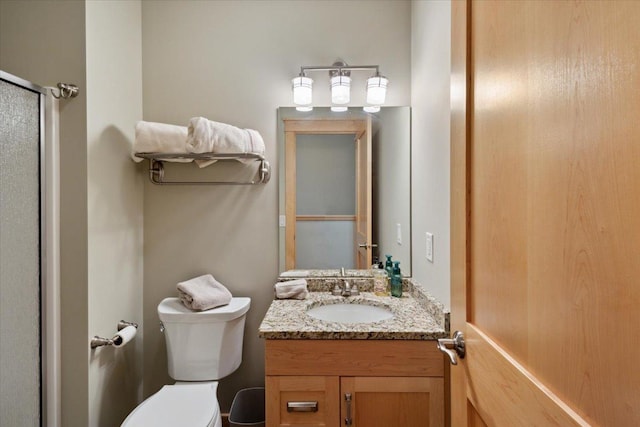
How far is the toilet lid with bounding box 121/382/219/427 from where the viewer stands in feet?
4.25

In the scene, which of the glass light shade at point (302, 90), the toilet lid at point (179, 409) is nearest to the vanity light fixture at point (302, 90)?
the glass light shade at point (302, 90)

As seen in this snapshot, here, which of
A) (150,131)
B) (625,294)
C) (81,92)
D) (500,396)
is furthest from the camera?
(150,131)

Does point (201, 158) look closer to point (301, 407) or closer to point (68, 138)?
point (68, 138)

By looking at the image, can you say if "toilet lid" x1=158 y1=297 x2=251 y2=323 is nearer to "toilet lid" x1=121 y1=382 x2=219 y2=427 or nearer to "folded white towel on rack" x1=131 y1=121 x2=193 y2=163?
"toilet lid" x1=121 y1=382 x2=219 y2=427

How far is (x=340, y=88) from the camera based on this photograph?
5.85ft

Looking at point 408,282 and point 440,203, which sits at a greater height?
point 440,203

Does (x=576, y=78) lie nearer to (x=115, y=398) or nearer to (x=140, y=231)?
(x=140, y=231)

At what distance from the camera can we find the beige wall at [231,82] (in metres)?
1.86

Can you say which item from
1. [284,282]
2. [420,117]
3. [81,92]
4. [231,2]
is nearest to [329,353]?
[284,282]

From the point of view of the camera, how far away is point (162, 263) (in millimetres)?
1874

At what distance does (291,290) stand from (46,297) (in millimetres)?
997

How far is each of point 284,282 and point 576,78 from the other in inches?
59.9

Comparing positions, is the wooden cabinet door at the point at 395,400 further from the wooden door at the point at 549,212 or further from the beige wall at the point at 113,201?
the beige wall at the point at 113,201

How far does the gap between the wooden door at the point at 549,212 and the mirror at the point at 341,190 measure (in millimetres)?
981
